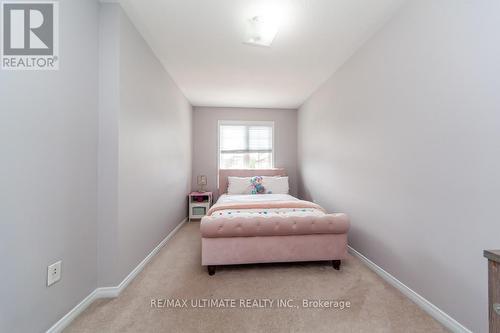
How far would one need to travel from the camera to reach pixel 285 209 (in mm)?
2527

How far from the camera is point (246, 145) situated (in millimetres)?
4703

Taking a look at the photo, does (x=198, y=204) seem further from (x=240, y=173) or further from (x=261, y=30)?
(x=261, y=30)

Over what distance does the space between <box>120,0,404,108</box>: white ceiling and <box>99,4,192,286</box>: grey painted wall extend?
0.25 meters

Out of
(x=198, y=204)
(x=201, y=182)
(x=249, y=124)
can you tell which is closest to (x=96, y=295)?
(x=198, y=204)

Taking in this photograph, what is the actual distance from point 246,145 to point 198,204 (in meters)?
1.68

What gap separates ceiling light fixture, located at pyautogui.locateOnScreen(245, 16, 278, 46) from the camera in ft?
6.04

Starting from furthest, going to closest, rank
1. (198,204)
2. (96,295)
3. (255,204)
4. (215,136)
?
1. (215,136)
2. (198,204)
3. (255,204)
4. (96,295)

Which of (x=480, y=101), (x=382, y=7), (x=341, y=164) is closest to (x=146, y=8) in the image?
(x=382, y=7)

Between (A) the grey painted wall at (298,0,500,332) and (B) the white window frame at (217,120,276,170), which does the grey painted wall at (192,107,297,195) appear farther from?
(A) the grey painted wall at (298,0,500,332)

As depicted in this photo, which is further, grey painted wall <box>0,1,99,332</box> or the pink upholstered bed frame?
the pink upholstered bed frame

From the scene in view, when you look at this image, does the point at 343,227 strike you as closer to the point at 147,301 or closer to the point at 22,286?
the point at 147,301

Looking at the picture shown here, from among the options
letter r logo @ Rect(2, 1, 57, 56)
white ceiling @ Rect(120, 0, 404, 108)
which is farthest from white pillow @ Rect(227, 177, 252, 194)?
letter r logo @ Rect(2, 1, 57, 56)

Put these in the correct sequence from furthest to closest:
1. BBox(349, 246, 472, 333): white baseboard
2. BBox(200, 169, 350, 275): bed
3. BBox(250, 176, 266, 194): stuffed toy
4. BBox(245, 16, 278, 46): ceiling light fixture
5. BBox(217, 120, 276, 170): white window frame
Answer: BBox(217, 120, 276, 170): white window frame, BBox(250, 176, 266, 194): stuffed toy, BBox(200, 169, 350, 275): bed, BBox(245, 16, 278, 46): ceiling light fixture, BBox(349, 246, 472, 333): white baseboard

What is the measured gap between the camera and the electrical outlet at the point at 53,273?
1247 millimetres
